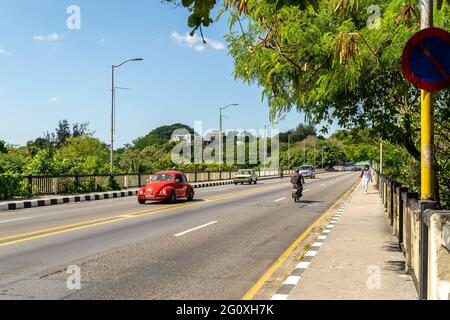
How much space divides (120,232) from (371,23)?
7.99m

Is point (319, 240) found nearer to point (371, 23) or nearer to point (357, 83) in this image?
point (357, 83)

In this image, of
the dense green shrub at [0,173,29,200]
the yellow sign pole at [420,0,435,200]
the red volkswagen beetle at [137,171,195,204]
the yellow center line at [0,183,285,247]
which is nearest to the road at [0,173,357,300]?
the yellow center line at [0,183,285,247]

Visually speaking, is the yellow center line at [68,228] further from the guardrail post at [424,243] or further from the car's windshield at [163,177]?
the guardrail post at [424,243]

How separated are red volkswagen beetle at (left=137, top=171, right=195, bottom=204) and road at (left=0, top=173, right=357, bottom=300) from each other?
414 cm

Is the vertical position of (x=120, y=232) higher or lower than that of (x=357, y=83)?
lower

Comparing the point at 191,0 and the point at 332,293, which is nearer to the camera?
the point at 191,0

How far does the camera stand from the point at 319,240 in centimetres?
1142

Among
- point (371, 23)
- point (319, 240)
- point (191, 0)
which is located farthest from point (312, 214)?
point (191, 0)

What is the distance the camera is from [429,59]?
192 inches

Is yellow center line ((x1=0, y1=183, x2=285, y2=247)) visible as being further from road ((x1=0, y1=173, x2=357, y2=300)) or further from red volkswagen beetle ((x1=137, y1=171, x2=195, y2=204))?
red volkswagen beetle ((x1=137, y1=171, x2=195, y2=204))

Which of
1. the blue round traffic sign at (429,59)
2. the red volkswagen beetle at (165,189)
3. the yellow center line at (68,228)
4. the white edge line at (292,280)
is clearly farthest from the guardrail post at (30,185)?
the blue round traffic sign at (429,59)

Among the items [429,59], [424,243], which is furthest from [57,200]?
[429,59]

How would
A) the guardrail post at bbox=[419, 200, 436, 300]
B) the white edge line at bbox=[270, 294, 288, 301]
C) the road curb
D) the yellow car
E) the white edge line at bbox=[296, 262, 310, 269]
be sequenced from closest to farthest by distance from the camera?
the guardrail post at bbox=[419, 200, 436, 300]
the white edge line at bbox=[270, 294, 288, 301]
the white edge line at bbox=[296, 262, 310, 269]
the road curb
the yellow car

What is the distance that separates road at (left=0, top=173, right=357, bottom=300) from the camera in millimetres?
6988
